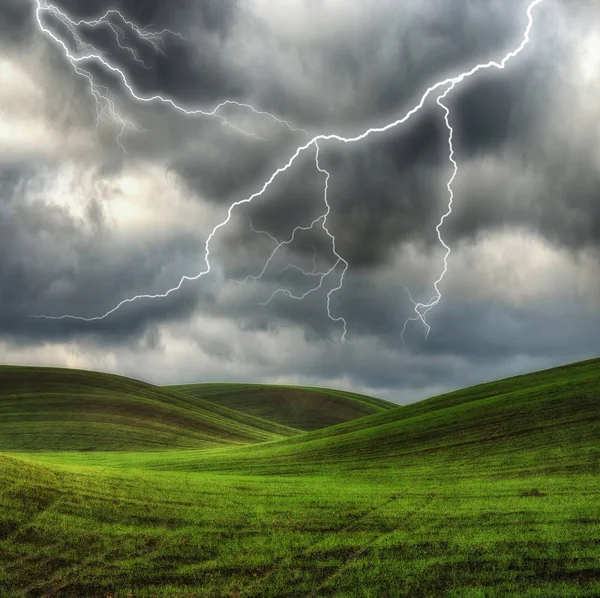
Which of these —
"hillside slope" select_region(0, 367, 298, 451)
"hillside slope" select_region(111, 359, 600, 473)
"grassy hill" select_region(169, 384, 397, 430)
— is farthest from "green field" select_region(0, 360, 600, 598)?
"grassy hill" select_region(169, 384, 397, 430)

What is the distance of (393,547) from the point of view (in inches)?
615

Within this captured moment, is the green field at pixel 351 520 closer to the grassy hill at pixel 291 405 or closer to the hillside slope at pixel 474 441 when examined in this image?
the hillside slope at pixel 474 441

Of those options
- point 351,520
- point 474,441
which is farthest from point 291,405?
point 351,520

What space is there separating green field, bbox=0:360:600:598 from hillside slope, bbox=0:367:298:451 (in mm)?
27442

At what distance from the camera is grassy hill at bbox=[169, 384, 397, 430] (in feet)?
432

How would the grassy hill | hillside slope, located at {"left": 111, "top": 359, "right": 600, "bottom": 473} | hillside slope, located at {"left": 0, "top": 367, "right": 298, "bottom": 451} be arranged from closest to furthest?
hillside slope, located at {"left": 111, "top": 359, "right": 600, "bottom": 473} < hillside slope, located at {"left": 0, "top": 367, "right": 298, "bottom": 451} < the grassy hill

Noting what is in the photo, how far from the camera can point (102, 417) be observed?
7594 cm

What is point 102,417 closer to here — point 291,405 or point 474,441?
point 474,441

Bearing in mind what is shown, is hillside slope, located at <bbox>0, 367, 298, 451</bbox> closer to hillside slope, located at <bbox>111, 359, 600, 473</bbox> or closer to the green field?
hillside slope, located at <bbox>111, 359, 600, 473</bbox>

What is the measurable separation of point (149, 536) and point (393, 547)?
7716mm

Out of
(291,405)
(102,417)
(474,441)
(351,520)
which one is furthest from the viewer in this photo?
(291,405)

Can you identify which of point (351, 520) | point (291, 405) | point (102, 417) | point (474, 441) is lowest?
point (291, 405)

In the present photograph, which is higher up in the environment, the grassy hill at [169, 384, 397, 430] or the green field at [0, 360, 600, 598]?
the green field at [0, 360, 600, 598]

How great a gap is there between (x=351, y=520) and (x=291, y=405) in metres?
123
